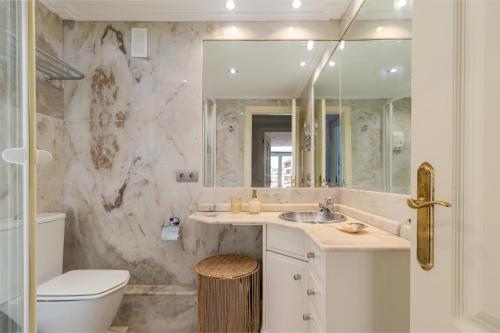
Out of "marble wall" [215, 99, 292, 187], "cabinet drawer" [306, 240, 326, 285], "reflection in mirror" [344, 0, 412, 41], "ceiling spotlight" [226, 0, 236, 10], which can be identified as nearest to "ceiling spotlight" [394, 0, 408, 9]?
"reflection in mirror" [344, 0, 412, 41]

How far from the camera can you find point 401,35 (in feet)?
3.92

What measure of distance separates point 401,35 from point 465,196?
3.48ft

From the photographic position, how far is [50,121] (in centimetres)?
189

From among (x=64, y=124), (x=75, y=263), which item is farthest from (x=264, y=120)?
(x=75, y=263)

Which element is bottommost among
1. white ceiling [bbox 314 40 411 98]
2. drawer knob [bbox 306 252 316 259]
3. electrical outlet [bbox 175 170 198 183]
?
drawer knob [bbox 306 252 316 259]

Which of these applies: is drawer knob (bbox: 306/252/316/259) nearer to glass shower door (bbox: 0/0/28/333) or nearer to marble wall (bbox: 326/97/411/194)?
marble wall (bbox: 326/97/411/194)

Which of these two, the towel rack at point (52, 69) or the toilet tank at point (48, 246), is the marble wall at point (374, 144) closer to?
the towel rack at point (52, 69)

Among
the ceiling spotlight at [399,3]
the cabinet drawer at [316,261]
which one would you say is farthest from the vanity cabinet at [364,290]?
the ceiling spotlight at [399,3]

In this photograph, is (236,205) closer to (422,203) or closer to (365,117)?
(365,117)

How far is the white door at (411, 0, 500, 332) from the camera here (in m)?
0.42

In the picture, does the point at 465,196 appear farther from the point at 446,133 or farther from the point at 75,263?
the point at 75,263

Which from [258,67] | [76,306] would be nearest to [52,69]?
[258,67]

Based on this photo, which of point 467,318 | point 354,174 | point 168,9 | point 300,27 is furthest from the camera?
point 300,27

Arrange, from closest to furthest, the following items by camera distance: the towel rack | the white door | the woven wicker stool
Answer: the white door → the woven wicker stool → the towel rack
